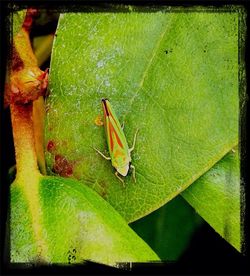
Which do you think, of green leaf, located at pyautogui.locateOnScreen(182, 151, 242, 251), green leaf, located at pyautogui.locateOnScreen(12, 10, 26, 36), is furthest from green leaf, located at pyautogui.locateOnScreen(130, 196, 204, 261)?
green leaf, located at pyautogui.locateOnScreen(12, 10, 26, 36)

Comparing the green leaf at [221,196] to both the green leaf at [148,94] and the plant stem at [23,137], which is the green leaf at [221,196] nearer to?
the green leaf at [148,94]

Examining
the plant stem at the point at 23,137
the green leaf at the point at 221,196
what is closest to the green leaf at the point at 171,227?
the green leaf at the point at 221,196

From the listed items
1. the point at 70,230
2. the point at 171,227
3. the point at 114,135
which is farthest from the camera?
the point at 171,227

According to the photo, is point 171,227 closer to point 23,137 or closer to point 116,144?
point 116,144

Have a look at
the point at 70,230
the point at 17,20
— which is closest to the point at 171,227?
the point at 70,230

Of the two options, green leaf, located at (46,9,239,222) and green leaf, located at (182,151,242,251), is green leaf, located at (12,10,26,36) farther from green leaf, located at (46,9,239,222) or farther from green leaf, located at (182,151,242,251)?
green leaf, located at (182,151,242,251)
